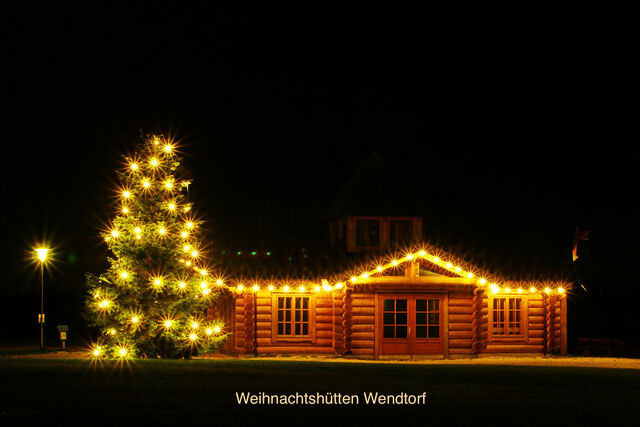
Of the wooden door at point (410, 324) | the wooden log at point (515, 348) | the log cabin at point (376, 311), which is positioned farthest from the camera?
the wooden log at point (515, 348)

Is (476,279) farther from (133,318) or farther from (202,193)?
(202,193)

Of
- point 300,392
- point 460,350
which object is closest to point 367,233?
point 460,350

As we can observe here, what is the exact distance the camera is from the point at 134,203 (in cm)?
2500

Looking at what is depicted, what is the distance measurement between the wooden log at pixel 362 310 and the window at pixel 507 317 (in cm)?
510

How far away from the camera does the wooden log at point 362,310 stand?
Answer: 1122 inches

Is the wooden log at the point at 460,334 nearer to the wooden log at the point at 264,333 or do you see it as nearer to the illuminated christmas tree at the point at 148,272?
the wooden log at the point at 264,333

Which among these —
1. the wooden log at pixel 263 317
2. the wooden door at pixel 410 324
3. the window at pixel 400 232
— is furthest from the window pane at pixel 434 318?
the wooden log at pixel 263 317

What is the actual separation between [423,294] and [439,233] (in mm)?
23990

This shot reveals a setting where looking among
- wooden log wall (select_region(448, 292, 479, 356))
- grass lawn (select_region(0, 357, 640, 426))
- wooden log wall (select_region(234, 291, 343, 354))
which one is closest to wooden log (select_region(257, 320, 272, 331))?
wooden log wall (select_region(234, 291, 343, 354))

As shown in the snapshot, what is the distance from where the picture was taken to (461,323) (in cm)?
2898

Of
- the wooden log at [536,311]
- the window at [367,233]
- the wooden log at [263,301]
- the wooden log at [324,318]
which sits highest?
the window at [367,233]

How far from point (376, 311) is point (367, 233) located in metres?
5.56

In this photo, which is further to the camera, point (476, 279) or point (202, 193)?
point (202, 193)

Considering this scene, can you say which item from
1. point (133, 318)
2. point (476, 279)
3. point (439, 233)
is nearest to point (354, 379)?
point (133, 318)
